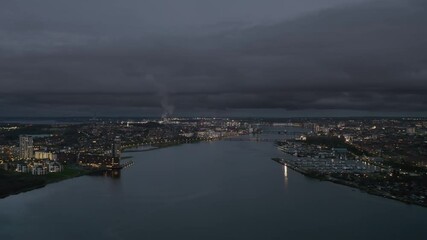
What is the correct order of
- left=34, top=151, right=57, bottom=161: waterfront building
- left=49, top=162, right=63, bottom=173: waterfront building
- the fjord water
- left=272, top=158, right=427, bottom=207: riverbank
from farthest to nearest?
left=34, top=151, right=57, bottom=161: waterfront building, left=49, top=162, right=63, bottom=173: waterfront building, left=272, top=158, right=427, bottom=207: riverbank, the fjord water

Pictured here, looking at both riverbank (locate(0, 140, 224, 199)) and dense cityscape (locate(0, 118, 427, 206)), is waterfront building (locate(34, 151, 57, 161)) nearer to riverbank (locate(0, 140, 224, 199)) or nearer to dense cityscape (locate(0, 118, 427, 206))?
dense cityscape (locate(0, 118, 427, 206))

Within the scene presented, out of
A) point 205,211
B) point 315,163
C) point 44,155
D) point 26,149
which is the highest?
point 26,149

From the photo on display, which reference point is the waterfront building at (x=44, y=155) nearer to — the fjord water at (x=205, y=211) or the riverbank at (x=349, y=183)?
the fjord water at (x=205, y=211)

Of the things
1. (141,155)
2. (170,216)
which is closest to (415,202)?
(170,216)

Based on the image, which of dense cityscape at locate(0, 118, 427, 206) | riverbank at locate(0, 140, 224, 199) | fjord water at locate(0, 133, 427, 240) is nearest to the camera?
fjord water at locate(0, 133, 427, 240)

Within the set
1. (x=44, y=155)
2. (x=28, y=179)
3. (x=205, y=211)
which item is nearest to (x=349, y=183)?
(x=205, y=211)

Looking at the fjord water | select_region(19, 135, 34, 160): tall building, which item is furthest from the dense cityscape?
the fjord water

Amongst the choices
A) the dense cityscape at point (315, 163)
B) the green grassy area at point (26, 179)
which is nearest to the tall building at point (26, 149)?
the dense cityscape at point (315, 163)

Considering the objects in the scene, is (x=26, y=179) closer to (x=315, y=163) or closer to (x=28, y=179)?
(x=28, y=179)

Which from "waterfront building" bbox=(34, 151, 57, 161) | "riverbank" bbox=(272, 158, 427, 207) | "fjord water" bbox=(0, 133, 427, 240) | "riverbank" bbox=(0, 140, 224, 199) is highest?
"waterfront building" bbox=(34, 151, 57, 161)
